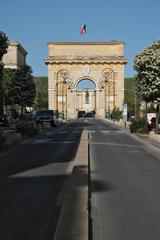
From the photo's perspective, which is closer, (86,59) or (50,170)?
(50,170)

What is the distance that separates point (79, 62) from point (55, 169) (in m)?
113

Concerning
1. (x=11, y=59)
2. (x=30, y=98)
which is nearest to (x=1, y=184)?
(x=30, y=98)

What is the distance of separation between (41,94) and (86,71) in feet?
62.0

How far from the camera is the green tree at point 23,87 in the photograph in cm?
8088

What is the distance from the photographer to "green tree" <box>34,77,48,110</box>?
459 ft

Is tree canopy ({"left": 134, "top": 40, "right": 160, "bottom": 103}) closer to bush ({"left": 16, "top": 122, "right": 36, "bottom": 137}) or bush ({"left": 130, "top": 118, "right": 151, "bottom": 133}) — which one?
bush ({"left": 130, "top": 118, "right": 151, "bottom": 133})

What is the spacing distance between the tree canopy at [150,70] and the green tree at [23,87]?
4180 centimetres

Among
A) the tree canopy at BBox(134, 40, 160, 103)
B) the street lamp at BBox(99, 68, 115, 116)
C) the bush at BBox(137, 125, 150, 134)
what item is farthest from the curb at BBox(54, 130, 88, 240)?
the street lamp at BBox(99, 68, 115, 116)

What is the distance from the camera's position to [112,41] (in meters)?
132

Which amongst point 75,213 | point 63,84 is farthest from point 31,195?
point 63,84

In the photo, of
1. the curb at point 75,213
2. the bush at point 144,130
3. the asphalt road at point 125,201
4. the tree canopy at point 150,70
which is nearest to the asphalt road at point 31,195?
the curb at point 75,213

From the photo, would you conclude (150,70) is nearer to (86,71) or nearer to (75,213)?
(75,213)

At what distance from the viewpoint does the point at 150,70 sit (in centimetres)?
3847

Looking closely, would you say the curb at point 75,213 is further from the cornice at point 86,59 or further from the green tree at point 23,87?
the cornice at point 86,59
